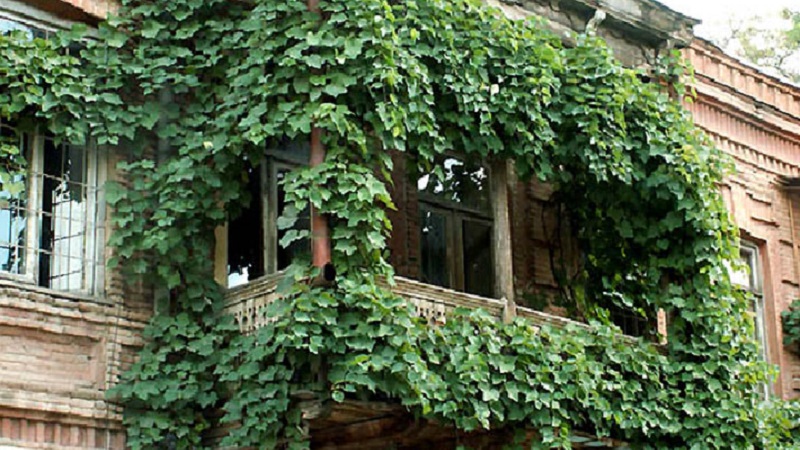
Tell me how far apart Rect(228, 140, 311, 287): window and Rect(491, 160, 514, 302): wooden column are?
1.70m

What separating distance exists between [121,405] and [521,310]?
357 cm

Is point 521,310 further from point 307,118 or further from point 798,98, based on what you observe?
point 798,98

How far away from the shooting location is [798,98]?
1975 centimetres

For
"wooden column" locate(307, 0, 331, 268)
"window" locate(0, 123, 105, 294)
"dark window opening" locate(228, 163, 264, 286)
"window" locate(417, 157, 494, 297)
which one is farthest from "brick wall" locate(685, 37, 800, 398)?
"window" locate(0, 123, 105, 294)

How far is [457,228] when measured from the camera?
15.4 m

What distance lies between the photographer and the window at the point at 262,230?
1328 centimetres

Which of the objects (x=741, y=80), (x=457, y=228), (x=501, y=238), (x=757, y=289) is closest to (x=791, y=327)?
(x=757, y=289)

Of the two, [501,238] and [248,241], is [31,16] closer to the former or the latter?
[248,241]

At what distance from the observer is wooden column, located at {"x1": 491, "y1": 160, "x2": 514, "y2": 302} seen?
→ 13.5 m

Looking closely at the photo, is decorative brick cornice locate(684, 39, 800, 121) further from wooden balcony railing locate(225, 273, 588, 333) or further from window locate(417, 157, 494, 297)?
wooden balcony railing locate(225, 273, 588, 333)

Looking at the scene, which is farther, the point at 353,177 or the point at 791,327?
the point at 791,327

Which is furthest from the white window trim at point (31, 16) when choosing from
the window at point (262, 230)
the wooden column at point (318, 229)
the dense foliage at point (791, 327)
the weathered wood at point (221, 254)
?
the dense foliage at point (791, 327)

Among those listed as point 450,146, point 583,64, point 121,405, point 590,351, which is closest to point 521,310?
point 590,351

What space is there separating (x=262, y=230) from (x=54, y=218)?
6.09 feet
